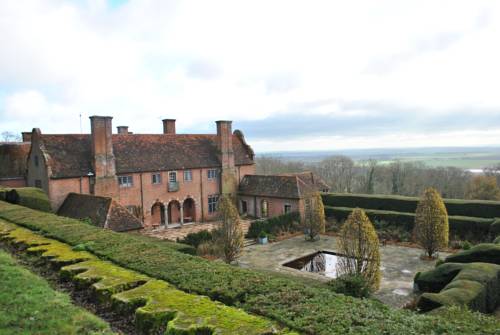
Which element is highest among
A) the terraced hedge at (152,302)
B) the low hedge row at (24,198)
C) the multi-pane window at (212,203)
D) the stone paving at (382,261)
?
the low hedge row at (24,198)

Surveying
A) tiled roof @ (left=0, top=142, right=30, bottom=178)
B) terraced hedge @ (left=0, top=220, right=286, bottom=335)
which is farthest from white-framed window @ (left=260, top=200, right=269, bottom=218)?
terraced hedge @ (left=0, top=220, right=286, bottom=335)

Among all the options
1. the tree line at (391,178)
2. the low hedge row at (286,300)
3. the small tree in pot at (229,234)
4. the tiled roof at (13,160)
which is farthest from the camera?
the tree line at (391,178)

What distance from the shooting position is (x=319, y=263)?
Result: 883 inches

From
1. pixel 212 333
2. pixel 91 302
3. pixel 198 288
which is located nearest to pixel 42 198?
pixel 91 302

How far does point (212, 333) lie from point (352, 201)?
2857 centimetres

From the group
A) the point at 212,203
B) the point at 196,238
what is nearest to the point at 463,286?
the point at 196,238

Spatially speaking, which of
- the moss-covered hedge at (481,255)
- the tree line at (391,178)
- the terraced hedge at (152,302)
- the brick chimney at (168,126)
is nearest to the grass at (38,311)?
the terraced hedge at (152,302)

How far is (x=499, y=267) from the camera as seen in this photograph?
15000mm

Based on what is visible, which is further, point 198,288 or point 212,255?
point 212,255

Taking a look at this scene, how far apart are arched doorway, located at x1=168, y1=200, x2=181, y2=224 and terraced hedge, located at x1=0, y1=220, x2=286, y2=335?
23.7 meters

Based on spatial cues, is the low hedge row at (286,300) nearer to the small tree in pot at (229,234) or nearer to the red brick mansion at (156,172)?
the small tree in pot at (229,234)

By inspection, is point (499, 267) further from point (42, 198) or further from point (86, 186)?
point (86, 186)

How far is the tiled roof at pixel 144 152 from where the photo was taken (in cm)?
2686

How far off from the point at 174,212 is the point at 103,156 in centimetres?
909
